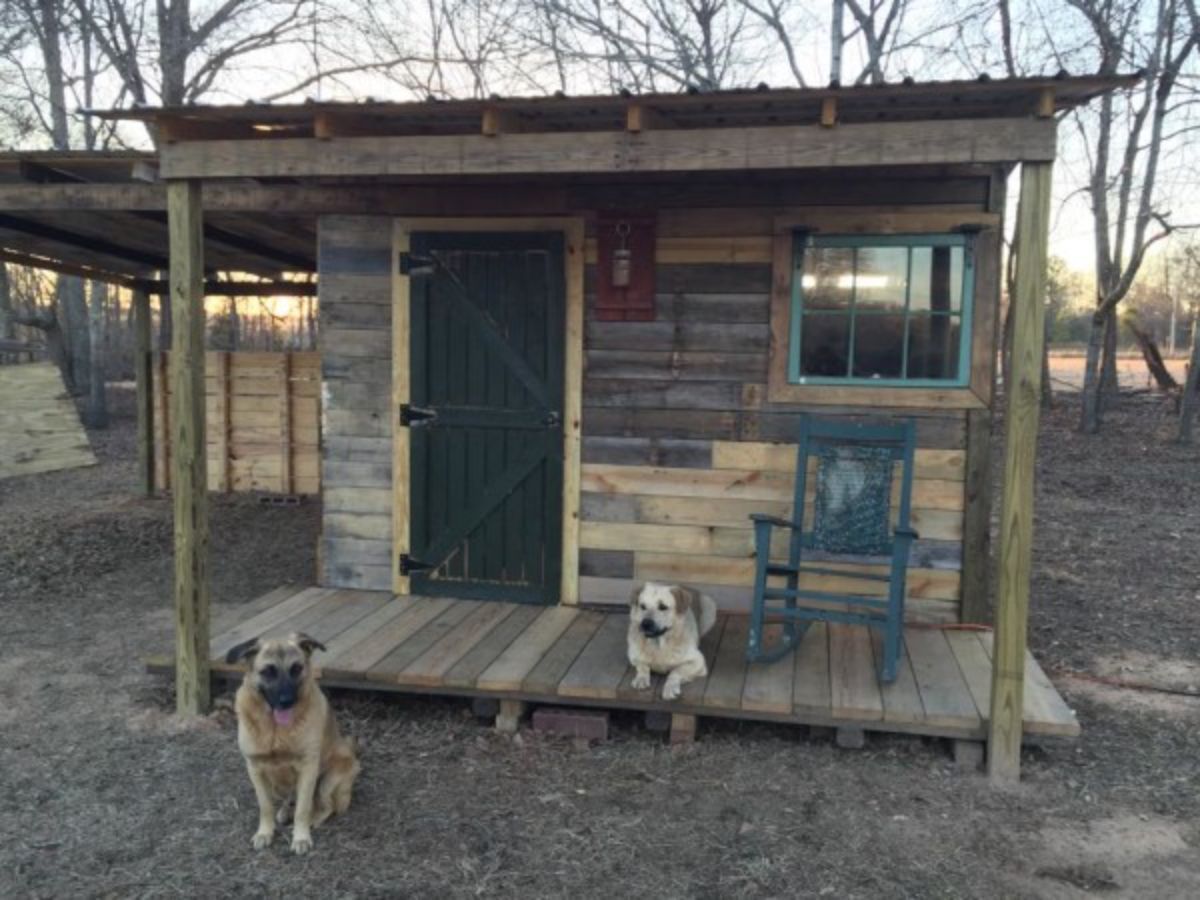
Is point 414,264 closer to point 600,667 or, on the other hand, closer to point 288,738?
point 600,667

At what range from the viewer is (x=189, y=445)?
4.09 m

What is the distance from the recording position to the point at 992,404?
189 inches

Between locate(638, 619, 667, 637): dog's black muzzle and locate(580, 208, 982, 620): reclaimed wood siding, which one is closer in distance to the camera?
locate(638, 619, 667, 637): dog's black muzzle

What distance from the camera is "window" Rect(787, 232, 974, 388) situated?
472cm

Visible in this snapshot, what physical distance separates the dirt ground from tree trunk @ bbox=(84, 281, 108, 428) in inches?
418

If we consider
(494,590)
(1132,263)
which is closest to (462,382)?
(494,590)

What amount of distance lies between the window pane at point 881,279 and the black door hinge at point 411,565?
2.75 metres

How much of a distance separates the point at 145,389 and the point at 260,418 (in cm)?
117

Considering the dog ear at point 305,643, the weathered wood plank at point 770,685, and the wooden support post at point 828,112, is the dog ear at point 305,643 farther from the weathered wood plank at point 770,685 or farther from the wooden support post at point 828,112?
the wooden support post at point 828,112

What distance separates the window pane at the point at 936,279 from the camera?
4.71 metres

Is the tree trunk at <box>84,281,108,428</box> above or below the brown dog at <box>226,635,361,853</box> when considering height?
above

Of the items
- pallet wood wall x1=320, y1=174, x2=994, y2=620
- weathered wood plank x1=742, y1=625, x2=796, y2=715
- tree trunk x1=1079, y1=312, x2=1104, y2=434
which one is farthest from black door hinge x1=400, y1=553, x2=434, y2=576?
tree trunk x1=1079, y1=312, x2=1104, y2=434

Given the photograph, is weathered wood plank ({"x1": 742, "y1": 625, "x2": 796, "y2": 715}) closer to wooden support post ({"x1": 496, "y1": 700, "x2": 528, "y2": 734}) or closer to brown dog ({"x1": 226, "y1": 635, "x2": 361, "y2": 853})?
wooden support post ({"x1": 496, "y1": 700, "x2": 528, "y2": 734})

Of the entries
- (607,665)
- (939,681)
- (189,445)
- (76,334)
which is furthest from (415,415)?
(76,334)
